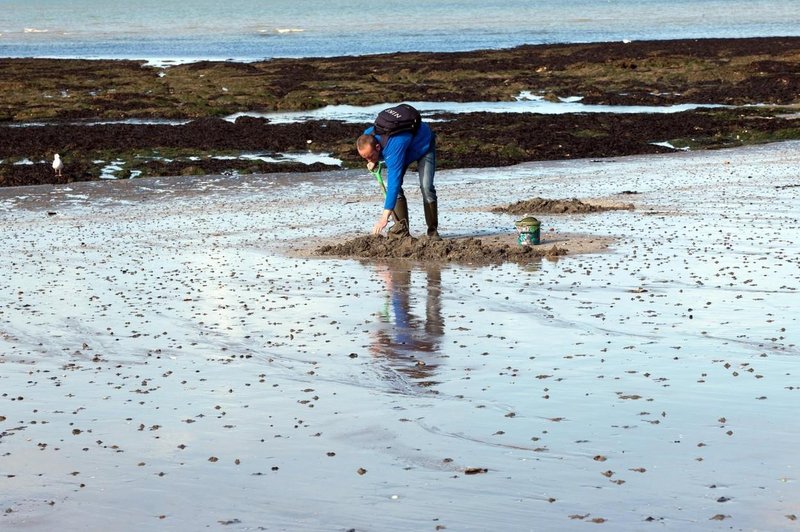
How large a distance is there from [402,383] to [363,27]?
10262 centimetres

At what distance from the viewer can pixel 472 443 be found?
24.3 feet

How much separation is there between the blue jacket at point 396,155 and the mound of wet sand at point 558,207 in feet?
12.0

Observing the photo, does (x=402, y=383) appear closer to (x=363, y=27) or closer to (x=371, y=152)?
(x=371, y=152)

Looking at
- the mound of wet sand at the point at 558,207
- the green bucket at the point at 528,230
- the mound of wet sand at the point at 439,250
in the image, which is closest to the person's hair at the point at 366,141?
the mound of wet sand at the point at 439,250

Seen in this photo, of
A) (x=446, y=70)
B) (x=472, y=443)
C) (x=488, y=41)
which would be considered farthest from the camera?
(x=488, y=41)

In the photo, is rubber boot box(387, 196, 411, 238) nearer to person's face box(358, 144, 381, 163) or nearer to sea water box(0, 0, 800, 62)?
person's face box(358, 144, 381, 163)

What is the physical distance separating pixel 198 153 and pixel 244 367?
754 inches

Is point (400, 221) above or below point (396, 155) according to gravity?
below

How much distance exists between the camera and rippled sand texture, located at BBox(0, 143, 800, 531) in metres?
6.49

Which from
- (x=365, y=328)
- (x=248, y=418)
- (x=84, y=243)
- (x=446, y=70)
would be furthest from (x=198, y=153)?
(x=446, y=70)

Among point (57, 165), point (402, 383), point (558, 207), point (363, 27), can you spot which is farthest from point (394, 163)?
point (363, 27)

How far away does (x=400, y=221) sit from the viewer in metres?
15.5

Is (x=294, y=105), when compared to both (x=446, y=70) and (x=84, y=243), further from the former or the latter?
(x=84, y=243)

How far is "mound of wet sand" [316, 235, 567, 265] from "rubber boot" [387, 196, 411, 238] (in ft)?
1.02
